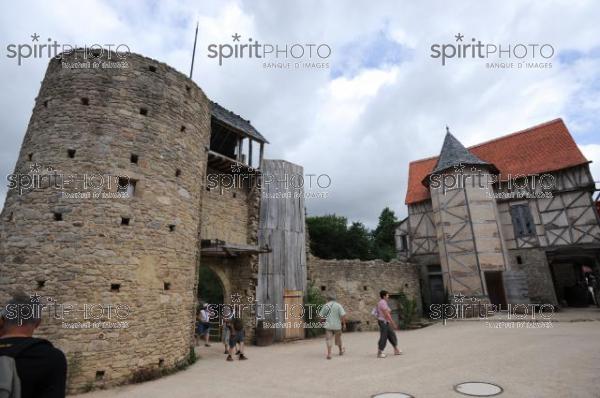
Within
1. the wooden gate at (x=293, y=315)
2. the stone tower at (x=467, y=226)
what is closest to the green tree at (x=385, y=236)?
the stone tower at (x=467, y=226)

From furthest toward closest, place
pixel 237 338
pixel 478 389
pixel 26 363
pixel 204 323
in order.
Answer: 1. pixel 204 323
2. pixel 237 338
3. pixel 478 389
4. pixel 26 363

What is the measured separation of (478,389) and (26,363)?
4864 mm

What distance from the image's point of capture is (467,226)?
14.7 meters

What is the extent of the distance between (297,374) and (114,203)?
5.01 meters

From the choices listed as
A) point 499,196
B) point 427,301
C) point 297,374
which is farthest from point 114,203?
point 499,196

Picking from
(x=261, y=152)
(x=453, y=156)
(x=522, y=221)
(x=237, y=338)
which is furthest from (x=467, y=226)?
(x=237, y=338)

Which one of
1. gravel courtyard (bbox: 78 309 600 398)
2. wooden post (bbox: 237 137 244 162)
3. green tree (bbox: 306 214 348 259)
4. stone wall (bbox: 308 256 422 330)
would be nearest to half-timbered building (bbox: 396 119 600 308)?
stone wall (bbox: 308 256 422 330)

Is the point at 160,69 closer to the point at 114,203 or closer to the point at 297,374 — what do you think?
the point at 114,203

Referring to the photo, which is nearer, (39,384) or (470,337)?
(39,384)

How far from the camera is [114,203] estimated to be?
6.45 meters

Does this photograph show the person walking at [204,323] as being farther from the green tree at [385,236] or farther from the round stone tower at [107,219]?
the green tree at [385,236]

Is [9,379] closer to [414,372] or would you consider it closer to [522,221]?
[414,372]

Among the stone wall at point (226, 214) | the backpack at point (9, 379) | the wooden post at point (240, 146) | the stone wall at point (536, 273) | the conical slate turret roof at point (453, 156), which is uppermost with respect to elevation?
the conical slate turret roof at point (453, 156)

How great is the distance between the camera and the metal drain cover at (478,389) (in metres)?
3.93
